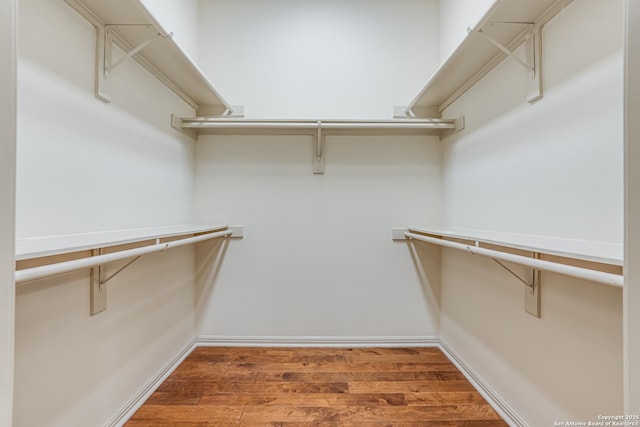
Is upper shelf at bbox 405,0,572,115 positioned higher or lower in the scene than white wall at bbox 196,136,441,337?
higher

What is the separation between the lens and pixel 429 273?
2.06m

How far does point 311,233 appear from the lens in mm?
2051

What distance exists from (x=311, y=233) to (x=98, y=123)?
1.34 m

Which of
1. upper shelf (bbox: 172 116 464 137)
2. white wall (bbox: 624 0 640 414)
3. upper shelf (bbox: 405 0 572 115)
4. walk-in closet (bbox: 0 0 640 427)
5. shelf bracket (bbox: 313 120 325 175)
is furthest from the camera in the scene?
shelf bracket (bbox: 313 120 325 175)

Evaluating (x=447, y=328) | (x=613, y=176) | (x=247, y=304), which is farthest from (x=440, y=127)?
(x=247, y=304)

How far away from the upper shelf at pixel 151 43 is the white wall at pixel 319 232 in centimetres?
43

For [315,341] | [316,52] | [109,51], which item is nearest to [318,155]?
[316,52]

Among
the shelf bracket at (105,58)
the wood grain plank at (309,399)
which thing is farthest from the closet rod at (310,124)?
the wood grain plank at (309,399)

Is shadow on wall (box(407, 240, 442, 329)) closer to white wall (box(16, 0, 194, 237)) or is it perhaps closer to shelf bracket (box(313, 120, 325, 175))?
shelf bracket (box(313, 120, 325, 175))

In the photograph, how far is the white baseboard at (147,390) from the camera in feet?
4.12

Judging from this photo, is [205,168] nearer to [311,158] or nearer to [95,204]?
[311,158]

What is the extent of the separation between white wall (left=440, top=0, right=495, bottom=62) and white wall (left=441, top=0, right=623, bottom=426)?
42 centimetres

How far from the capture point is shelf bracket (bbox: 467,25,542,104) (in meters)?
1.13

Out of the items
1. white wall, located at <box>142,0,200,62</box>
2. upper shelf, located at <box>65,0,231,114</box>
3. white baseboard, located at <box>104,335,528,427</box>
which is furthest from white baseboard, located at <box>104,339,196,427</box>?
white wall, located at <box>142,0,200,62</box>
